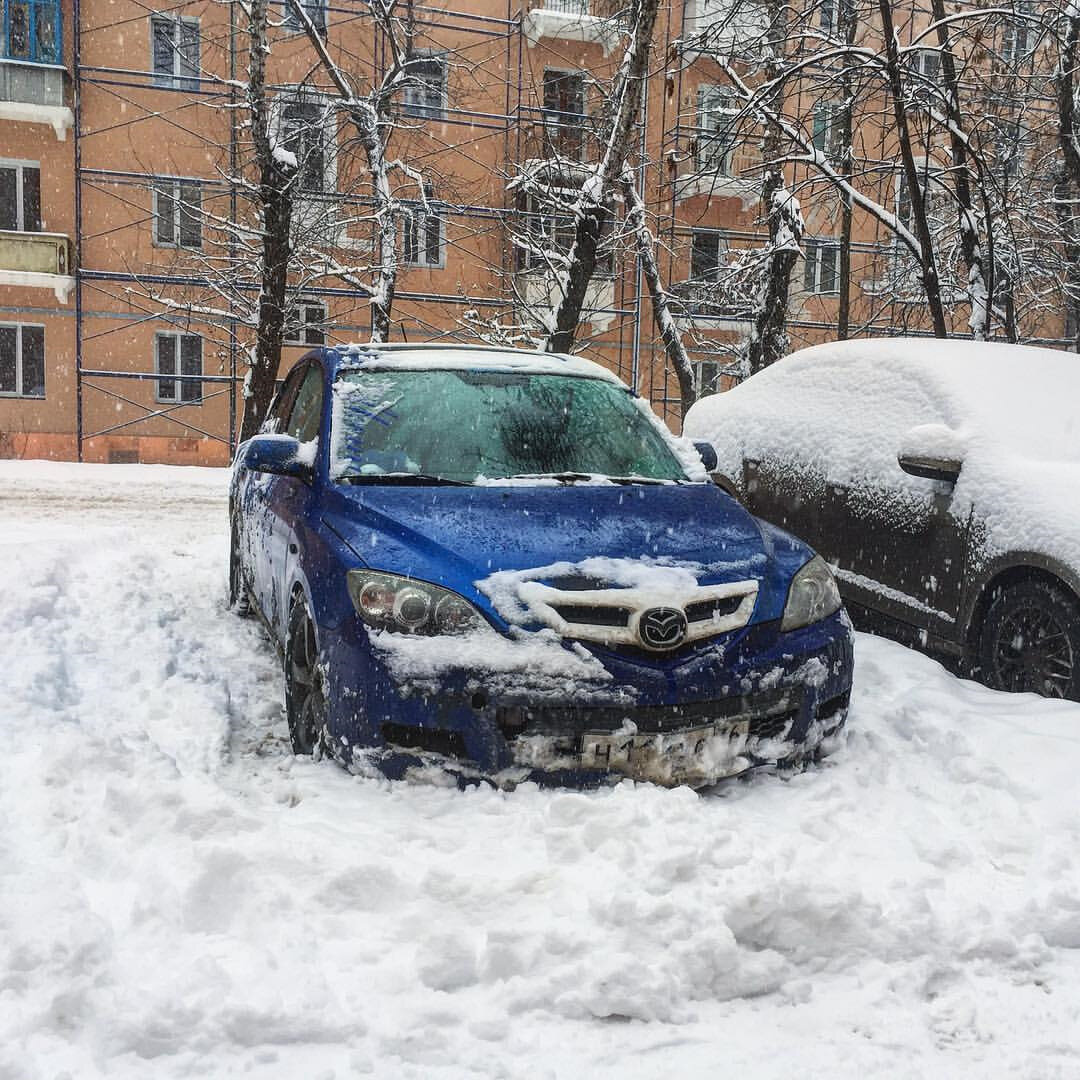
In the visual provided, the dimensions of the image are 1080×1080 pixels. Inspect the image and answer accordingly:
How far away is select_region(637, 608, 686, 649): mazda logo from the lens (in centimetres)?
340

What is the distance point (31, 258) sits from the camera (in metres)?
21.4

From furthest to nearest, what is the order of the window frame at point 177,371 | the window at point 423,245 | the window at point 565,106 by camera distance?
1. the window at point 565,106
2. the window frame at point 177,371
3. the window at point 423,245

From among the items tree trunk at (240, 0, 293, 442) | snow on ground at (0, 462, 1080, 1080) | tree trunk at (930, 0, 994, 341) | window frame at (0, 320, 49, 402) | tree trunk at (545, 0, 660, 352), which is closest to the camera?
snow on ground at (0, 462, 1080, 1080)

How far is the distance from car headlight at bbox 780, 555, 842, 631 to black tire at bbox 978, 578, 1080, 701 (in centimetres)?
103

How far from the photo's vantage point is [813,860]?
3078 millimetres

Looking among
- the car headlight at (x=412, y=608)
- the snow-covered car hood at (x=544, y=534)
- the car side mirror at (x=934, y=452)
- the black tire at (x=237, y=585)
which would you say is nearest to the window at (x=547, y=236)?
the black tire at (x=237, y=585)

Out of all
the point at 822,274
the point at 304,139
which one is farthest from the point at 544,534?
the point at 822,274

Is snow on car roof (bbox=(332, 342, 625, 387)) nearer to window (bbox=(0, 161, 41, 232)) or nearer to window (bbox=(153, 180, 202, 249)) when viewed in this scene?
window (bbox=(153, 180, 202, 249))

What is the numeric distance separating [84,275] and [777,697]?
2146 centimetres

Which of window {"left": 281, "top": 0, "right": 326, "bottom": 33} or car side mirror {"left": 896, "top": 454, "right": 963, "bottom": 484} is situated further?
window {"left": 281, "top": 0, "right": 326, "bottom": 33}

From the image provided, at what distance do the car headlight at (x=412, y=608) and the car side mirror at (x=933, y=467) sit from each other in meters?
2.58

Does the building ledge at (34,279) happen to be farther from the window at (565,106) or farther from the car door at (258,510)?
the car door at (258,510)

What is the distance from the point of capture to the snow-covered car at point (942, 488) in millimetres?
4562

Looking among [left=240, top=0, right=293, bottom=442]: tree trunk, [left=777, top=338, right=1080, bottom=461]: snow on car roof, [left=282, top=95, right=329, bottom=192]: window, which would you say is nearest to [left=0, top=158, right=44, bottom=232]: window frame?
[left=282, top=95, right=329, bottom=192]: window
